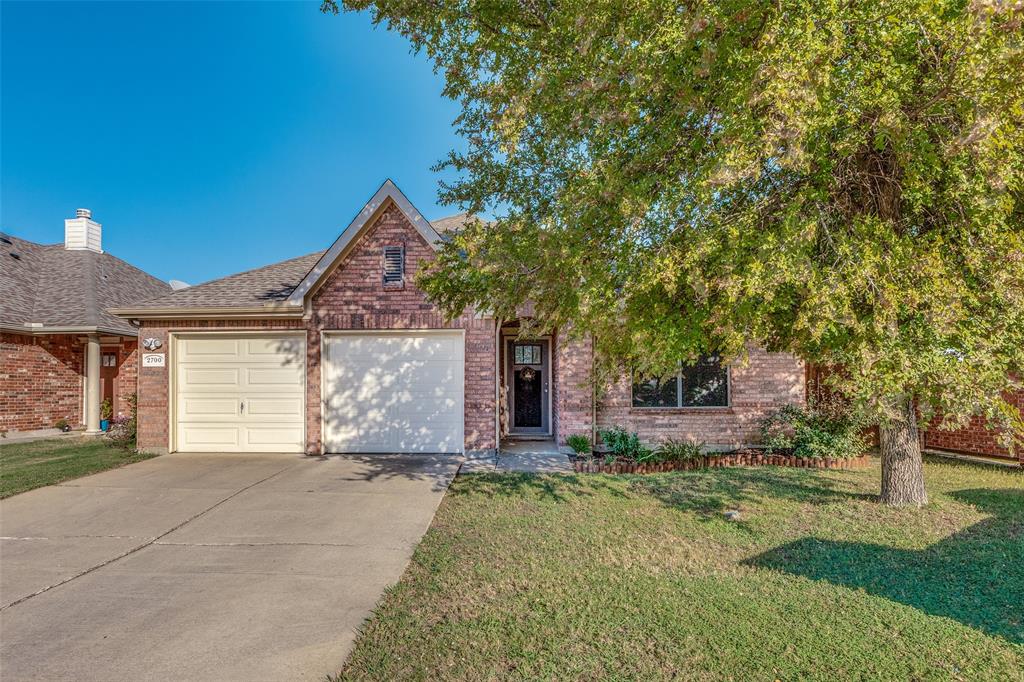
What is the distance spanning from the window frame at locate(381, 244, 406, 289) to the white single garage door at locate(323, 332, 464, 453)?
1029 mm

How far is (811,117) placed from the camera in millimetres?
3883

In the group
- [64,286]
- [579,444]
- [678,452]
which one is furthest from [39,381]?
[678,452]

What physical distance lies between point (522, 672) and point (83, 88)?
901 inches

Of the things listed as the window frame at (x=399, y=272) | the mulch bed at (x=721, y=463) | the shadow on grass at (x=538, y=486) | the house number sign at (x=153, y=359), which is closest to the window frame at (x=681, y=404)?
the mulch bed at (x=721, y=463)

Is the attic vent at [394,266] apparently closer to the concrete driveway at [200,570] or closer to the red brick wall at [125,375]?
the concrete driveway at [200,570]

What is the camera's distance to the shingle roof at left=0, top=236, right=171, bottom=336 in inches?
524

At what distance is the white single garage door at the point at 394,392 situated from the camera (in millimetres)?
9945

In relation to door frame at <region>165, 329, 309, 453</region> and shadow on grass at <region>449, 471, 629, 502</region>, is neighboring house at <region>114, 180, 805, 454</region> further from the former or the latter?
shadow on grass at <region>449, 471, 629, 502</region>

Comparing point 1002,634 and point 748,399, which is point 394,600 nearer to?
point 1002,634

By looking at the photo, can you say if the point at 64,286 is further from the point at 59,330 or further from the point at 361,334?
the point at 361,334

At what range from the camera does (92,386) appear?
13109 mm

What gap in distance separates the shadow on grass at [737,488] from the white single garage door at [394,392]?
13.2ft

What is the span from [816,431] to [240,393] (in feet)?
38.1

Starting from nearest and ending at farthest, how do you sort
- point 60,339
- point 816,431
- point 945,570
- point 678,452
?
point 945,570, point 678,452, point 816,431, point 60,339
